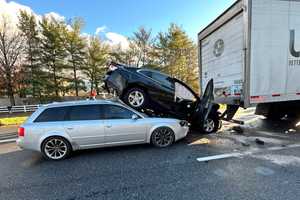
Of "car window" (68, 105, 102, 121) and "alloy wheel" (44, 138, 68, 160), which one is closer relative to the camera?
"alloy wheel" (44, 138, 68, 160)

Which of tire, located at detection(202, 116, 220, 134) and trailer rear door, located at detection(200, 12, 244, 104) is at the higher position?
trailer rear door, located at detection(200, 12, 244, 104)

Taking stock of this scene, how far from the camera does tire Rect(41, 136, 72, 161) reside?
4.56 m

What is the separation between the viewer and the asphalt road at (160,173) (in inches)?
118

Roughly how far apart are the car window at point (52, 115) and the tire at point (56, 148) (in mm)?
463

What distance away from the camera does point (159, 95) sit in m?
5.82

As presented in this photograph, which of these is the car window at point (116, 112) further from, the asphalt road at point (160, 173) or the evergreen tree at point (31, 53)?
the evergreen tree at point (31, 53)

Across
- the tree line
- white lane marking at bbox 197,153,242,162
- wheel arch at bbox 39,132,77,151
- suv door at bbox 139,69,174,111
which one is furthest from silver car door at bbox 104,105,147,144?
the tree line

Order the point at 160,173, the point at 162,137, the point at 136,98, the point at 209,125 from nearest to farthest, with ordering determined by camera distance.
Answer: the point at 160,173 < the point at 162,137 < the point at 136,98 < the point at 209,125

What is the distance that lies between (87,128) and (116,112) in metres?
0.82

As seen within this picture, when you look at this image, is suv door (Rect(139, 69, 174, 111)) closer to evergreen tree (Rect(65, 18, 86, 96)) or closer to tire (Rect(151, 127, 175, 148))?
tire (Rect(151, 127, 175, 148))

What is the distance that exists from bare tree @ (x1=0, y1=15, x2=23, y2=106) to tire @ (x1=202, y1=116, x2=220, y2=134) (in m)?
26.5

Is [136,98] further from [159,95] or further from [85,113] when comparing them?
[85,113]

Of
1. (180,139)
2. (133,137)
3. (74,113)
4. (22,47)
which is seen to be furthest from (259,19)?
(22,47)

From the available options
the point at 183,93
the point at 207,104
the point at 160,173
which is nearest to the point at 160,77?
the point at 183,93
